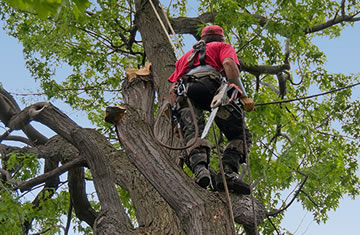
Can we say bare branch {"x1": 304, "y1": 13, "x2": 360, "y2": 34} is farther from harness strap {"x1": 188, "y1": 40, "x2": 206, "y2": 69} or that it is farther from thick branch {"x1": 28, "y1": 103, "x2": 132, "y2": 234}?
thick branch {"x1": 28, "y1": 103, "x2": 132, "y2": 234}

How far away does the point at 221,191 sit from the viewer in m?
4.51

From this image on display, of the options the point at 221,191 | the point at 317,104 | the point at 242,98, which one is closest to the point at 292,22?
the point at 317,104

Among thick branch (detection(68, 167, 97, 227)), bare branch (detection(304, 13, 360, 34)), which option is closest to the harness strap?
thick branch (detection(68, 167, 97, 227))

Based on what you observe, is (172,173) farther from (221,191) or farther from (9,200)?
(9,200)

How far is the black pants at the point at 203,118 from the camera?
4.71 m

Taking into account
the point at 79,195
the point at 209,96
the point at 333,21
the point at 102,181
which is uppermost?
the point at 333,21

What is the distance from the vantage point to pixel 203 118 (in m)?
4.88

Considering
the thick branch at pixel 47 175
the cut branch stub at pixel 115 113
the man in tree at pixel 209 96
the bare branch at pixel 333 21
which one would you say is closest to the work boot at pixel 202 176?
the man in tree at pixel 209 96

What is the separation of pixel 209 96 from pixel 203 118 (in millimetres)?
234

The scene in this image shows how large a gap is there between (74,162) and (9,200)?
1.18 metres

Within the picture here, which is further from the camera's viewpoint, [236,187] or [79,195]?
[79,195]

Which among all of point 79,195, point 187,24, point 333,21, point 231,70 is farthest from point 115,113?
point 333,21

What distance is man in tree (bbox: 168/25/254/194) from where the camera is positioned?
15.0 feet

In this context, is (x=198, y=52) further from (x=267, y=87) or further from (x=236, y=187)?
(x=267, y=87)
